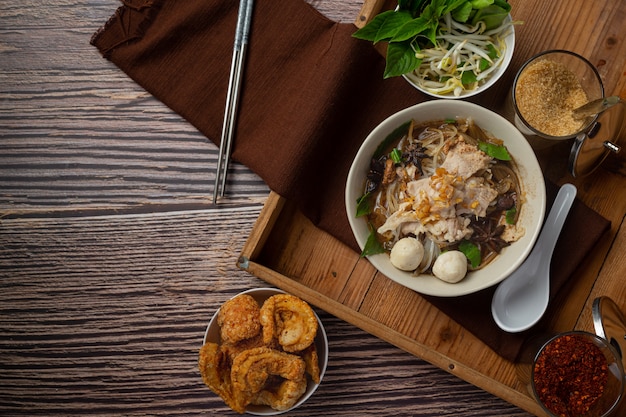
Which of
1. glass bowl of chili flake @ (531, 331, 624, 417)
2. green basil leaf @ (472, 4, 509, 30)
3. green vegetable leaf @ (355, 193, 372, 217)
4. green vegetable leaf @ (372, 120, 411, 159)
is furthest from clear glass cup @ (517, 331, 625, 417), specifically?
green basil leaf @ (472, 4, 509, 30)

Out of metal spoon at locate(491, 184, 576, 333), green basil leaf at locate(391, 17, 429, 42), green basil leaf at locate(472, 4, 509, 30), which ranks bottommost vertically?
metal spoon at locate(491, 184, 576, 333)

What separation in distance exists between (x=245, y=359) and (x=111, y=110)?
1.09 meters

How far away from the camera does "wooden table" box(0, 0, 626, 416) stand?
2.20 m

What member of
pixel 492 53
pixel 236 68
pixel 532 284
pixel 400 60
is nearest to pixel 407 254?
pixel 532 284

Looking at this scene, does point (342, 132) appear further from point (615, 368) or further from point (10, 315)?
point (10, 315)

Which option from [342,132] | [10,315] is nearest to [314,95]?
[342,132]

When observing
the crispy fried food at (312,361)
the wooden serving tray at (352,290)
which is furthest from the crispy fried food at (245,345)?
the wooden serving tray at (352,290)

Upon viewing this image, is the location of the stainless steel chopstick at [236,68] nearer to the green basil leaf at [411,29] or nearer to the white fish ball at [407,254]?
the green basil leaf at [411,29]

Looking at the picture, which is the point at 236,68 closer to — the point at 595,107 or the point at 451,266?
the point at 451,266

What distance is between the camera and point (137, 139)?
2244mm

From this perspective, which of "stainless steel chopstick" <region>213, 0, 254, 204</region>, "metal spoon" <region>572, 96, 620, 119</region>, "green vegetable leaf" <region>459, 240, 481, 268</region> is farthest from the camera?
"stainless steel chopstick" <region>213, 0, 254, 204</region>

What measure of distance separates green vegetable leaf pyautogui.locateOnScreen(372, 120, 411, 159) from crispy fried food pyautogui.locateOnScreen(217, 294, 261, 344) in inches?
27.0

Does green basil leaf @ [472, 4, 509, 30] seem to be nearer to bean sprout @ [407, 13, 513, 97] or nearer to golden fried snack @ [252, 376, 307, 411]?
bean sprout @ [407, 13, 513, 97]

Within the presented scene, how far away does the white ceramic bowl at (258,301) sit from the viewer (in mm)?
2064
